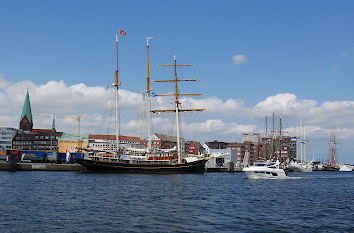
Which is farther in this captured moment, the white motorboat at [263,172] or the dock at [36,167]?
the dock at [36,167]

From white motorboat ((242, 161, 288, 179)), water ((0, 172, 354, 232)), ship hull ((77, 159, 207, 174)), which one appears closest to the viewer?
water ((0, 172, 354, 232))

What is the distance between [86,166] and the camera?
297ft

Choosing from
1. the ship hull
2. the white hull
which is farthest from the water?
the ship hull

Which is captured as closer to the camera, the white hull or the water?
the water

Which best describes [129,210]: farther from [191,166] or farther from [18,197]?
[191,166]

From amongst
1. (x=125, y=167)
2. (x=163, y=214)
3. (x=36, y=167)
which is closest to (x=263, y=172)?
(x=125, y=167)

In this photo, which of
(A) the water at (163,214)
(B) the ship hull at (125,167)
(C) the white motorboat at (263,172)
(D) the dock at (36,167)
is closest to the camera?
(A) the water at (163,214)

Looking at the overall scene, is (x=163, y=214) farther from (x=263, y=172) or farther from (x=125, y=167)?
(x=125, y=167)

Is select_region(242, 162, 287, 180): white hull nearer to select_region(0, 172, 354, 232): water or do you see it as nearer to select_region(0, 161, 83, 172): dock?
select_region(0, 172, 354, 232): water

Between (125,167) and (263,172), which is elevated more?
(125,167)

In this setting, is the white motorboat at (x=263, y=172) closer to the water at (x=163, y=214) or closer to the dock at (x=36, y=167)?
the water at (x=163, y=214)

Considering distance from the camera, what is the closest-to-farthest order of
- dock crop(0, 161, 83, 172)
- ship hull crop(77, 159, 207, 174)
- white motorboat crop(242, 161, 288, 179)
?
white motorboat crop(242, 161, 288, 179), ship hull crop(77, 159, 207, 174), dock crop(0, 161, 83, 172)

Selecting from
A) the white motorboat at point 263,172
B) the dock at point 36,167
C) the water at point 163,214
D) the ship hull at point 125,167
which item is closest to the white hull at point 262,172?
the white motorboat at point 263,172

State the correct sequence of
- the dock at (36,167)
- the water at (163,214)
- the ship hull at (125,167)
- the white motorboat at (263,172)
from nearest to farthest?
the water at (163,214) < the white motorboat at (263,172) < the ship hull at (125,167) < the dock at (36,167)
